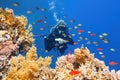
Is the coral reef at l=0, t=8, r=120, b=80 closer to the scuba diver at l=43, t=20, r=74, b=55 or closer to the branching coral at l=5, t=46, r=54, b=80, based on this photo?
the branching coral at l=5, t=46, r=54, b=80

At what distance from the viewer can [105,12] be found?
11594cm

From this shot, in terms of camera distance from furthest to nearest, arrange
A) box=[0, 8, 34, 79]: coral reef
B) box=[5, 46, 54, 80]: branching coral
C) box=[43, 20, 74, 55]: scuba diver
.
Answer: box=[43, 20, 74, 55]: scuba diver, box=[0, 8, 34, 79]: coral reef, box=[5, 46, 54, 80]: branching coral

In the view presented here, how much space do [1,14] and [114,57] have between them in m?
78.5

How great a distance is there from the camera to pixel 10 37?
8203 mm

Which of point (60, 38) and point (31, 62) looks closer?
point (31, 62)

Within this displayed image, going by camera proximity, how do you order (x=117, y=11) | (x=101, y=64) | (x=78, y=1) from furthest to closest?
(x=78, y=1), (x=117, y=11), (x=101, y=64)

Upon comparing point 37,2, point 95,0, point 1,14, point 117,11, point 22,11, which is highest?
point 95,0

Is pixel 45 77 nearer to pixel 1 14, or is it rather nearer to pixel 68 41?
pixel 1 14

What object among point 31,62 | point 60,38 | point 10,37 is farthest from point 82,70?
point 60,38

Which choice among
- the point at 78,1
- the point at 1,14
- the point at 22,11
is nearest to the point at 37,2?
the point at 22,11

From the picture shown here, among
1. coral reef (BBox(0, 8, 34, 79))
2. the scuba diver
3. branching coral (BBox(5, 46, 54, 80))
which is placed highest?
the scuba diver

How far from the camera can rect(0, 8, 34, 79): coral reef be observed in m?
7.44

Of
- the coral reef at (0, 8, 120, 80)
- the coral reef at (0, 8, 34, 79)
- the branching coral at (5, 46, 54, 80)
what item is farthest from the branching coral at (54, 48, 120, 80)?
the coral reef at (0, 8, 34, 79)

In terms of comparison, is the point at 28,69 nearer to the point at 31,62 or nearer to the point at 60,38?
the point at 31,62
